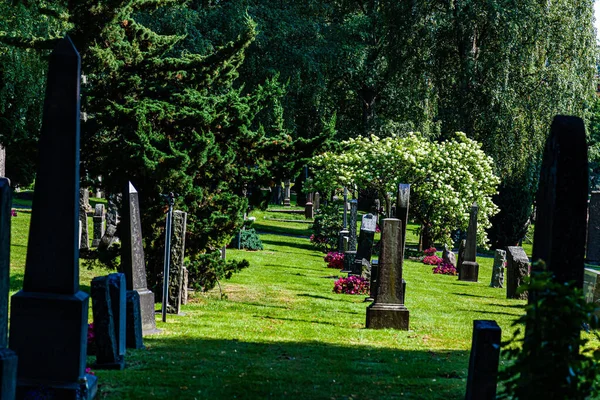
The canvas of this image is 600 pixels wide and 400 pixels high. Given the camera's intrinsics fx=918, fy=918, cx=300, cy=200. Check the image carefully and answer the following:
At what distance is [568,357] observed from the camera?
5.99 m

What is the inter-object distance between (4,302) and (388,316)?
369 inches

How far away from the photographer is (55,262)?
25.2ft

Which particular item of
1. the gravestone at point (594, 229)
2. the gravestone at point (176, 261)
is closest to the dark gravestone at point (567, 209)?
the gravestone at point (176, 261)

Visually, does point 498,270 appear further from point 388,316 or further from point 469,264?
point 388,316

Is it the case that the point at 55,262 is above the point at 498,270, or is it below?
above

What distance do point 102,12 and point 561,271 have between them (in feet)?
43.4

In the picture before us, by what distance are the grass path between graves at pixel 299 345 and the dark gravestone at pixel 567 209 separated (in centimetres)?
261

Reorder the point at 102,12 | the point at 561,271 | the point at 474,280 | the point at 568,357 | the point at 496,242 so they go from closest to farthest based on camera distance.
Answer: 1. the point at 568,357
2. the point at 561,271
3. the point at 102,12
4. the point at 474,280
5. the point at 496,242

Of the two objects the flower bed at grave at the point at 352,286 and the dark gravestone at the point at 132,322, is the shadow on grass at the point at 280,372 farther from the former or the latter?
the flower bed at grave at the point at 352,286

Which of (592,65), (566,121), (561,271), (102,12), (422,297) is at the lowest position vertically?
(422,297)

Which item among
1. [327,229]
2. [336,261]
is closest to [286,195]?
[327,229]

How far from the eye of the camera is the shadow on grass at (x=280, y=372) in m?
8.93

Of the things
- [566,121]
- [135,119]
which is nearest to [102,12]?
[135,119]

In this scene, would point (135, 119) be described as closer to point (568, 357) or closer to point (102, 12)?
point (102, 12)
